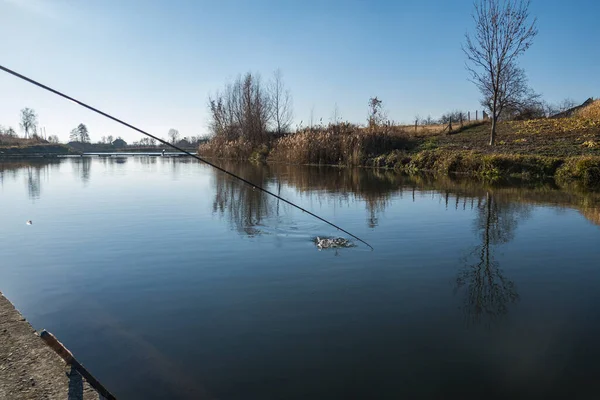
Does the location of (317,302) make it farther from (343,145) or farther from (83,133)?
(83,133)

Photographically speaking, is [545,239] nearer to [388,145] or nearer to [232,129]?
[388,145]

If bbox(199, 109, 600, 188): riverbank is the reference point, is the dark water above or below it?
below

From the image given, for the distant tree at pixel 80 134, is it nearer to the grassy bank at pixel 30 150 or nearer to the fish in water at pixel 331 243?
the grassy bank at pixel 30 150

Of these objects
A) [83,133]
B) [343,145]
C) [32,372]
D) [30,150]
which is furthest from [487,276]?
[83,133]

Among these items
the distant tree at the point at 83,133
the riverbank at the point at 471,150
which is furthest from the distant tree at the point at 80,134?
the riverbank at the point at 471,150

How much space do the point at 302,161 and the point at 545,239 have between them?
2695cm

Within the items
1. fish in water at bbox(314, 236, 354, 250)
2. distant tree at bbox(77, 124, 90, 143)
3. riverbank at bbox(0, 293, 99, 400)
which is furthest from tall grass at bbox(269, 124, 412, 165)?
distant tree at bbox(77, 124, 90, 143)

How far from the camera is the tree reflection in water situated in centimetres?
516

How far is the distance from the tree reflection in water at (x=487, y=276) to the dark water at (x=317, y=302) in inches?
1.2

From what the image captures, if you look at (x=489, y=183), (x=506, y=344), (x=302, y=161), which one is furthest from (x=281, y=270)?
(x=302, y=161)

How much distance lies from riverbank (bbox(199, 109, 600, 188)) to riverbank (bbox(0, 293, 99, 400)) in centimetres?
1749

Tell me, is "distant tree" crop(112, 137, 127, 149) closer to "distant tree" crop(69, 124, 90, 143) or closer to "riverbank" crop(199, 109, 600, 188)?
"distant tree" crop(69, 124, 90, 143)

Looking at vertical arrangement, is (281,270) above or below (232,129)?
below

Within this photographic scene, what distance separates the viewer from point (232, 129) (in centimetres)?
5409
